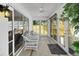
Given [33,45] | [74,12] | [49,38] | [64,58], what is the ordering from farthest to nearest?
[49,38] → [33,45] → [74,12] → [64,58]

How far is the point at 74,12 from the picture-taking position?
12.5 ft

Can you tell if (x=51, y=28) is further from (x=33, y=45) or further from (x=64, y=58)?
(x=64, y=58)

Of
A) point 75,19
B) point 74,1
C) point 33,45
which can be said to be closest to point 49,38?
point 33,45

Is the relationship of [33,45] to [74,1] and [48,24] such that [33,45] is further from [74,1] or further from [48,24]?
[74,1]

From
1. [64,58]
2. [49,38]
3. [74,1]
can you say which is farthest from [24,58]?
[49,38]

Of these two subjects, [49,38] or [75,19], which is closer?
[75,19]

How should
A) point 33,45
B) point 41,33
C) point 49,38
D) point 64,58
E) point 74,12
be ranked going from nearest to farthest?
point 64,58 → point 74,12 → point 33,45 → point 41,33 → point 49,38

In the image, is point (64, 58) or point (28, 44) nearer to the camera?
point (64, 58)

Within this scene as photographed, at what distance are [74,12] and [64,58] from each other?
3.82 ft

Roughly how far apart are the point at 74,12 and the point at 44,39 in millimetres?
7371

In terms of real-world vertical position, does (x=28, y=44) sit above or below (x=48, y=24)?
below

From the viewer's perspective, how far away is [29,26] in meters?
11.8

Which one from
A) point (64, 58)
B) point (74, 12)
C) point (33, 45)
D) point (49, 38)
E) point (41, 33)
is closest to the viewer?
point (64, 58)

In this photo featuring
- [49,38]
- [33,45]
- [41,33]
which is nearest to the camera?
[33,45]
